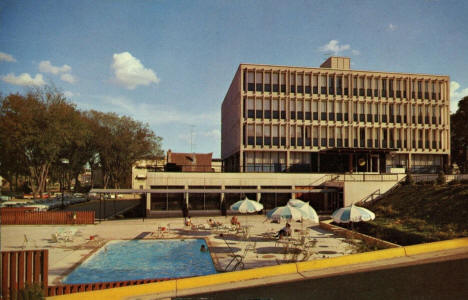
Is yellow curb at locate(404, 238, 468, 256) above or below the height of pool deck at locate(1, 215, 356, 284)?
above

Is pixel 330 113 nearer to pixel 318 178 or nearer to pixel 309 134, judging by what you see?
pixel 309 134

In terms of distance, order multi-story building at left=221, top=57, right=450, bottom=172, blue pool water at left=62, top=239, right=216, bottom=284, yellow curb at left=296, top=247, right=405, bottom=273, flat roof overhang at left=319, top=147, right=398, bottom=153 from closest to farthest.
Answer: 1. yellow curb at left=296, top=247, right=405, bottom=273
2. blue pool water at left=62, top=239, right=216, bottom=284
3. flat roof overhang at left=319, top=147, right=398, bottom=153
4. multi-story building at left=221, top=57, right=450, bottom=172

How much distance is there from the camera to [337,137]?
47.2 m

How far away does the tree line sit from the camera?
4881cm

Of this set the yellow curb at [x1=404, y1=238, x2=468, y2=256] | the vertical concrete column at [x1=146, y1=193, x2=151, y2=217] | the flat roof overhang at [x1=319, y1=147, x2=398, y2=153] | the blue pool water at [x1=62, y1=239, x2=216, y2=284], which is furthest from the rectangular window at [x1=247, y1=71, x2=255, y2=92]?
the yellow curb at [x1=404, y1=238, x2=468, y2=256]

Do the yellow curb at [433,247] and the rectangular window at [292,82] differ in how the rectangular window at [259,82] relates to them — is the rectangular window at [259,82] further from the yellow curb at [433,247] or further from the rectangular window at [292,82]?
the yellow curb at [433,247]

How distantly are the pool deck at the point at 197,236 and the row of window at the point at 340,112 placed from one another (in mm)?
19898

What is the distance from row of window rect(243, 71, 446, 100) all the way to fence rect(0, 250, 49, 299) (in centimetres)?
3751

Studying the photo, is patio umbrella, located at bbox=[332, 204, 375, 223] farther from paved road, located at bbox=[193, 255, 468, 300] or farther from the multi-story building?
the multi-story building

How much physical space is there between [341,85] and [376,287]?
1586 inches

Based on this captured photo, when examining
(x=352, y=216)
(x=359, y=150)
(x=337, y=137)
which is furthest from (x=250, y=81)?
(x=352, y=216)

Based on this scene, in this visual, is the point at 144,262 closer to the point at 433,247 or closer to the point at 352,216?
the point at 352,216

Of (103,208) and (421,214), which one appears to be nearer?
(421,214)

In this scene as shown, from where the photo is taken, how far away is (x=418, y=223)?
23.0 metres
